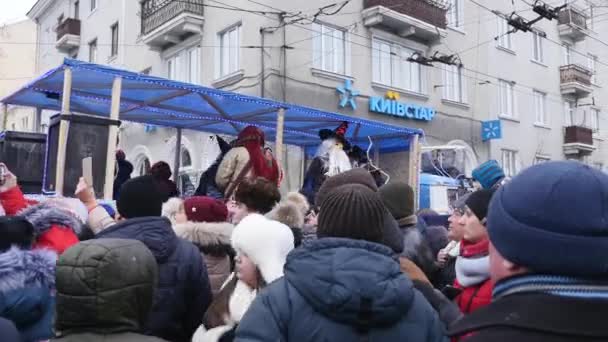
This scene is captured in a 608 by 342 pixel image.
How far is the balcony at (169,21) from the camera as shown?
674 inches

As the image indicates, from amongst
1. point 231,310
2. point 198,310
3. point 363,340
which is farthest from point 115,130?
point 363,340

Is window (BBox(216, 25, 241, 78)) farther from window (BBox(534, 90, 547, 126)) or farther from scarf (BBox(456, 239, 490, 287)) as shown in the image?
window (BBox(534, 90, 547, 126))

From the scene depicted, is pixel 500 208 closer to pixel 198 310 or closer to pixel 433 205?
pixel 198 310

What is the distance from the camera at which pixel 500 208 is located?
1339 millimetres

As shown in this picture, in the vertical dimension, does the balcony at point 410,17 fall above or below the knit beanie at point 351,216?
above

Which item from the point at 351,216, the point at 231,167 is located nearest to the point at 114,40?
the point at 231,167

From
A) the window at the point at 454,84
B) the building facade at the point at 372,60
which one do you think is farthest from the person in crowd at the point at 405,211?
the window at the point at 454,84

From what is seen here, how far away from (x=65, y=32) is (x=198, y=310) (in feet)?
78.8

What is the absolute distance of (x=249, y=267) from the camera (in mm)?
2795

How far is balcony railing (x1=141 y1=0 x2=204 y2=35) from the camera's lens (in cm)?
1714

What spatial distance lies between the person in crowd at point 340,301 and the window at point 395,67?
16.2 m

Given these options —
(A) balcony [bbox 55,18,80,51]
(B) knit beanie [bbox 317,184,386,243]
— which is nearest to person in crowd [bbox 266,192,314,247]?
(B) knit beanie [bbox 317,184,386,243]

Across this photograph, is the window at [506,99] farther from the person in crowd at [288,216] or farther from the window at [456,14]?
the person in crowd at [288,216]

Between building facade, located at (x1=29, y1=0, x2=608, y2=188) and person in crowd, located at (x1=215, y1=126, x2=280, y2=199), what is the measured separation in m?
3.93
